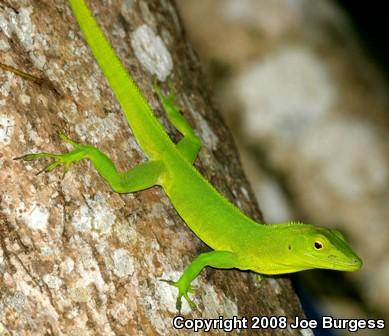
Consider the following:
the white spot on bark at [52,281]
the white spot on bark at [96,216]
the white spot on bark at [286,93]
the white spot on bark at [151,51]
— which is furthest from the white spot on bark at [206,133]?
the white spot on bark at [286,93]

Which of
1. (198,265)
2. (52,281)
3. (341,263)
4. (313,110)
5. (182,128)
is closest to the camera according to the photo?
(52,281)

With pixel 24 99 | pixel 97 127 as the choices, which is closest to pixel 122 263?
pixel 97 127

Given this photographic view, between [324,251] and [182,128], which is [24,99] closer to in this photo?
[182,128]

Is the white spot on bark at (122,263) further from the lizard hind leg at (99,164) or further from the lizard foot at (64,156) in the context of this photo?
the lizard foot at (64,156)

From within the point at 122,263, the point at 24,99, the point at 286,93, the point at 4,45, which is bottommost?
the point at 122,263

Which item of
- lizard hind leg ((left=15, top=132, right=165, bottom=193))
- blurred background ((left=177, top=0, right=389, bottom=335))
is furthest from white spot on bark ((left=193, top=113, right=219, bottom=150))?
blurred background ((left=177, top=0, right=389, bottom=335))

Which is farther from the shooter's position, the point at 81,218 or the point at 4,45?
the point at 4,45

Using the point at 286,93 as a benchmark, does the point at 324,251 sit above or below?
below

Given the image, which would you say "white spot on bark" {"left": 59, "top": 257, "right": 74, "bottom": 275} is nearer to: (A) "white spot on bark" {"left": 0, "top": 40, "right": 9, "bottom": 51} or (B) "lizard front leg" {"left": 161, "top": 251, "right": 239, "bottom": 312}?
(B) "lizard front leg" {"left": 161, "top": 251, "right": 239, "bottom": 312}
